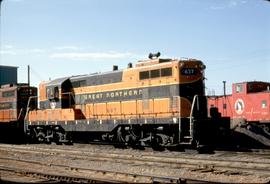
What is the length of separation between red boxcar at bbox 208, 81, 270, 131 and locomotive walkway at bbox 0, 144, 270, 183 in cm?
1049

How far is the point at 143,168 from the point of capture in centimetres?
1264

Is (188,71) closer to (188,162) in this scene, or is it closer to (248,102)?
(188,162)

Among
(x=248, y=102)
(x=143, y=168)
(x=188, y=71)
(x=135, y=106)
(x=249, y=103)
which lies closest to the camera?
(x=143, y=168)

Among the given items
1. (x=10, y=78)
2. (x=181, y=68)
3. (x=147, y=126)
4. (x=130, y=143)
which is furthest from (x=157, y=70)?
(x=10, y=78)

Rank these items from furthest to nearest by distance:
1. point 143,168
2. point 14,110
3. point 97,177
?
1. point 14,110
2. point 143,168
3. point 97,177

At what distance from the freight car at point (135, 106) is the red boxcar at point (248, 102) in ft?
→ 34.6

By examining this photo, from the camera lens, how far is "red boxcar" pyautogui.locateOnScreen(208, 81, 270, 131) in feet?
88.1

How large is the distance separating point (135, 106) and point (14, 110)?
43.0ft

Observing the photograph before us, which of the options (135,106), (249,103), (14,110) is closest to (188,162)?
(135,106)

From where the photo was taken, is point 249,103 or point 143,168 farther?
point 249,103

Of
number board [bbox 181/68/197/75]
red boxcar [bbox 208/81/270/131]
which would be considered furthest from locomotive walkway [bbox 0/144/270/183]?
red boxcar [bbox 208/81/270/131]

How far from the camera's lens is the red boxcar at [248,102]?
26859 millimetres

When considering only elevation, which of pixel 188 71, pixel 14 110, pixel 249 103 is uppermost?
pixel 188 71

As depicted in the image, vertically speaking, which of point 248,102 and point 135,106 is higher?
point 248,102
